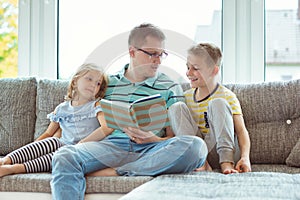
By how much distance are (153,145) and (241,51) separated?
1.11 metres

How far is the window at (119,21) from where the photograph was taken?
318 centimetres

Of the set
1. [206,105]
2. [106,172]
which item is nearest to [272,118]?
[206,105]

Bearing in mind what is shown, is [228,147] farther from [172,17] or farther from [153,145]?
[172,17]

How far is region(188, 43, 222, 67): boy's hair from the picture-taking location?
2.44m

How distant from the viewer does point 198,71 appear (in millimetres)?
2451

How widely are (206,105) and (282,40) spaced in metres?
0.91

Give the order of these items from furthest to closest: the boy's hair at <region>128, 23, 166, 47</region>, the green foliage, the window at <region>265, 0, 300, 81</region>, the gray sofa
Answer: the green foliage → the window at <region>265, 0, 300, 81</region> → the boy's hair at <region>128, 23, 166, 47</region> → the gray sofa

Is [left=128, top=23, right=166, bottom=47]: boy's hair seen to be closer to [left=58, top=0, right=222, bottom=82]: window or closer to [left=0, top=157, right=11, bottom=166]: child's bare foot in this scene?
[left=58, top=0, right=222, bottom=82]: window

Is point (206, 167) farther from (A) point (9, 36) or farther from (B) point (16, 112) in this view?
(A) point (9, 36)

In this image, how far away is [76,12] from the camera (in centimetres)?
336

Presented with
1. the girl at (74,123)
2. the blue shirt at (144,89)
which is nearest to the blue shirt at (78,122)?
the girl at (74,123)

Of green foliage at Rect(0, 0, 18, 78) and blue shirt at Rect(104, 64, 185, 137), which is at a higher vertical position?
green foliage at Rect(0, 0, 18, 78)

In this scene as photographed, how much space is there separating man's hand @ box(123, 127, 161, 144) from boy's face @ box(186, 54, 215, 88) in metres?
0.33

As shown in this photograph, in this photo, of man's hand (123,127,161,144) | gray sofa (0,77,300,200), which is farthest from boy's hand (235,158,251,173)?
man's hand (123,127,161,144)
